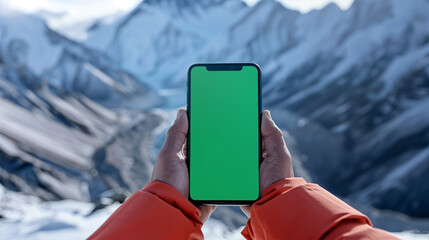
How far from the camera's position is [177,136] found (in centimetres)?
160

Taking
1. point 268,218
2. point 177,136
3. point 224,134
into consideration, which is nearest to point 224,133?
point 224,134

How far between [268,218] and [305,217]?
0.49ft

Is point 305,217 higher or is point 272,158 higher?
point 305,217

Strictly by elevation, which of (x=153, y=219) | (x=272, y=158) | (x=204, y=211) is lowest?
(x=204, y=211)

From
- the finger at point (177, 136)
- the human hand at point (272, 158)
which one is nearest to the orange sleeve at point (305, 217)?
the human hand at point (272, 158)

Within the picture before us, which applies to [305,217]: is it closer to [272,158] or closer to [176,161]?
[272,158]

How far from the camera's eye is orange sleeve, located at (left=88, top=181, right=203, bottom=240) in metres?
1.00

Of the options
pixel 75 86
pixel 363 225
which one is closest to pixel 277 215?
pixel 363 225

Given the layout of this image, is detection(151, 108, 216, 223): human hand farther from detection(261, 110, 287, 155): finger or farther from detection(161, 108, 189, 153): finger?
detection(261, 110, 287, 155): finger

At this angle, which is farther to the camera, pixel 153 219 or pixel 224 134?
pixel 224 134

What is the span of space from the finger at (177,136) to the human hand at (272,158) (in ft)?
1.25

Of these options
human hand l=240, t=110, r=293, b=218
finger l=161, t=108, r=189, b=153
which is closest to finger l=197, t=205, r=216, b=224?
human hand l=240, t=110, r=293, b=218

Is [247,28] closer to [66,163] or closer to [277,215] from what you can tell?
[66,163]

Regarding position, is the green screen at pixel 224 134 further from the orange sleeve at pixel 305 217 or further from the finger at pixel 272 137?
the orange sleeve at pixel 305 217
